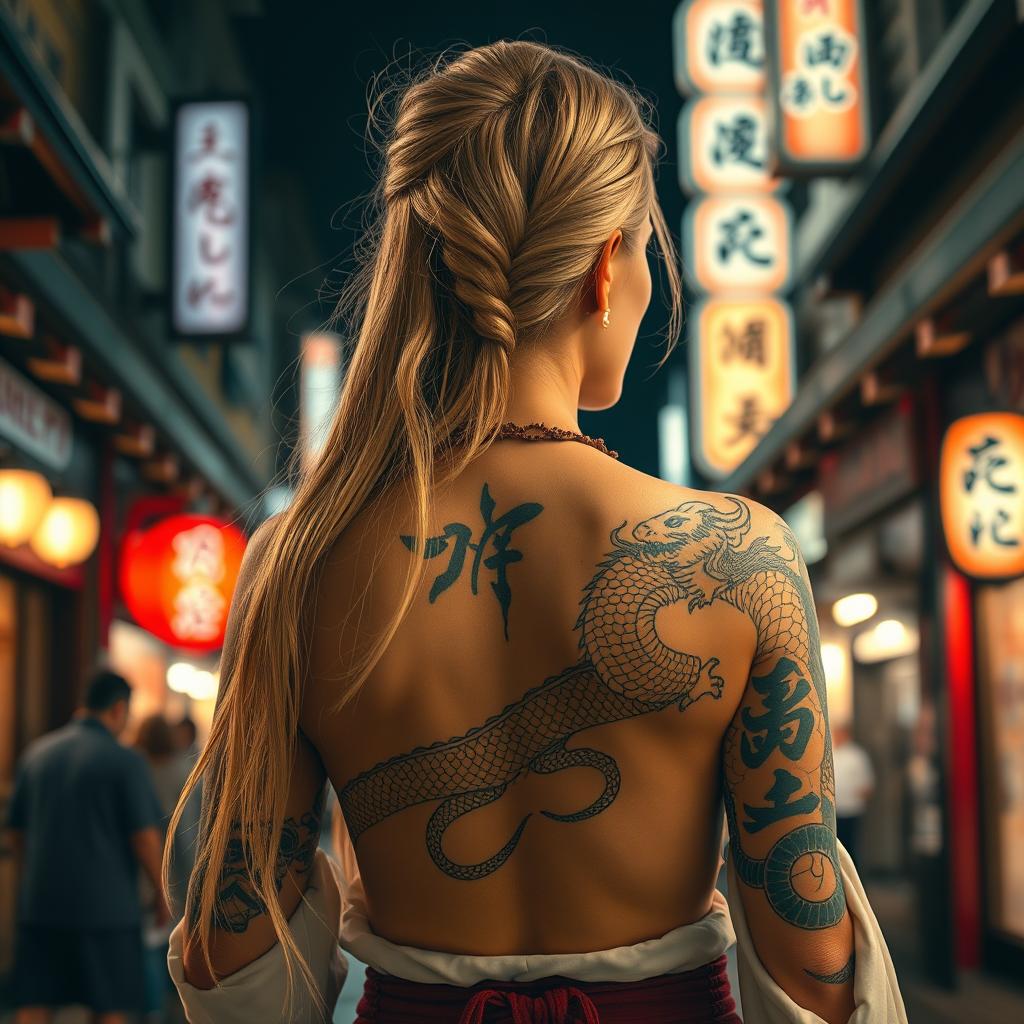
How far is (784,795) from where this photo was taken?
1540 millimetres

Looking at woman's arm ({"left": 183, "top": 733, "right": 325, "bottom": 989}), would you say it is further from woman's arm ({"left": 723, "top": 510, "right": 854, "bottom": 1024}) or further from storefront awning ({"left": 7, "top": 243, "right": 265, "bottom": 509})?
storefront awning ({"left": 7, "top": 243, "right": 265, "bottom": 509})

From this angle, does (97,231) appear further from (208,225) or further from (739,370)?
(739,370)

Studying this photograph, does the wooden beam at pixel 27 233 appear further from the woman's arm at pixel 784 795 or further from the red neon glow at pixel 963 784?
the red neon glow at pixel 963 784

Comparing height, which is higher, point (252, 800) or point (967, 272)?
point (967, 272)

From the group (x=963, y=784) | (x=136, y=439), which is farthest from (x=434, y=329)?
(x=136, y=439)

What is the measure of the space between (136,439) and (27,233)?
4863 mm

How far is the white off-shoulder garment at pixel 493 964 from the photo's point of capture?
1.51 m

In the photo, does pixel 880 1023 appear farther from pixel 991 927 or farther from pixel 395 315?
pixel 991 927

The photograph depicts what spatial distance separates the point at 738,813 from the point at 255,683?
2.16 feet

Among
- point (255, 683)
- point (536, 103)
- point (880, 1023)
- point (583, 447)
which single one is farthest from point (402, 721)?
point (536, 103)

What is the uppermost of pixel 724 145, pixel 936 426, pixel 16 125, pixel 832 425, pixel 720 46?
pixel 720 46

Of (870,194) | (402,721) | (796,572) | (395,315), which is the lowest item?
(402,721)

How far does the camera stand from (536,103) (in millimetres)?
1654

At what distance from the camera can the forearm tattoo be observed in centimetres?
169
